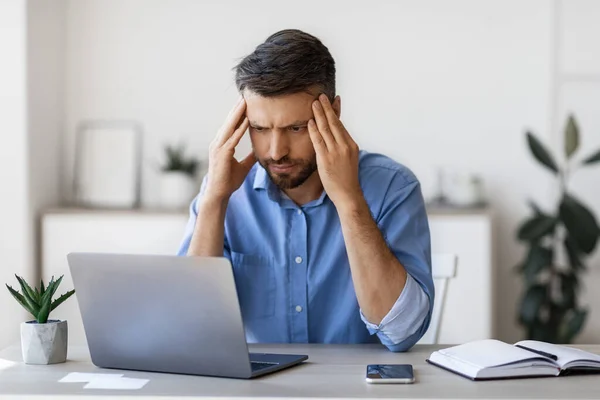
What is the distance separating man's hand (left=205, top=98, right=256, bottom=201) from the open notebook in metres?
0.74

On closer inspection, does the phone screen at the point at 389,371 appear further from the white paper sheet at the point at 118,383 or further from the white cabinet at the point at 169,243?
the white cabinet at the point at 169,243

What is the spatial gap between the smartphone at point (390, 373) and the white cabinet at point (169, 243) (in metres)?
2.24

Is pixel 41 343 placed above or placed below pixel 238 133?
below

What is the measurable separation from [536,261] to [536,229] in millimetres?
151

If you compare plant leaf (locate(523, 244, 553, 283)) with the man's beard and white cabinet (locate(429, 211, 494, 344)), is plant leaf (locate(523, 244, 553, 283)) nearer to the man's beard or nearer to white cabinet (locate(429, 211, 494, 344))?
white cabinet (locate(429, 211, 494, 344))

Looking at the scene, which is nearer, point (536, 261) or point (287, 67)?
point (287, 67)

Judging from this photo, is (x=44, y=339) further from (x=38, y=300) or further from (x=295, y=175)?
(x=295, y=175)

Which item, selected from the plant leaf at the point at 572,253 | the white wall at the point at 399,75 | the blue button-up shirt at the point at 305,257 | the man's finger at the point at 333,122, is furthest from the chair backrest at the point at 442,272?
the white wall at the point at 399,75

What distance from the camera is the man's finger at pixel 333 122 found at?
2.20 meters

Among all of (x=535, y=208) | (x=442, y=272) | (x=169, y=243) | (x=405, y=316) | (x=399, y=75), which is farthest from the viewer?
(x=399, y=75)

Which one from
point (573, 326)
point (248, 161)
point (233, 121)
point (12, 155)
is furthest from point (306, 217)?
point (573, 326)

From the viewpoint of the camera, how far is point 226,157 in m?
2.29

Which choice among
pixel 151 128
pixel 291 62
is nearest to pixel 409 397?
pixel 291 62

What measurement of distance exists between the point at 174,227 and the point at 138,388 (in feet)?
8.27
